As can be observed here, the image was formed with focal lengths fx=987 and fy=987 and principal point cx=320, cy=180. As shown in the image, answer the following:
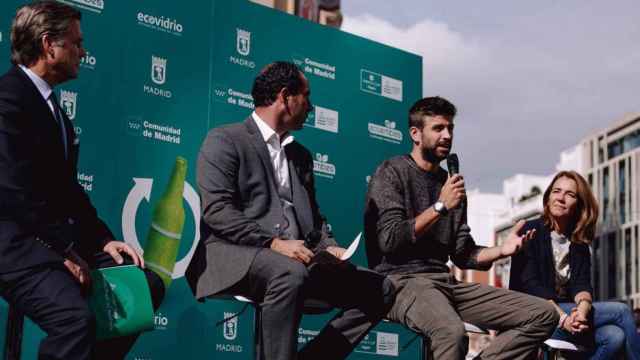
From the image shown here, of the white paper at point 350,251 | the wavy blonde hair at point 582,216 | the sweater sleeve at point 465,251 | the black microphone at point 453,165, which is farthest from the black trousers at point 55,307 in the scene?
the wavy blonde hair at point 582,216

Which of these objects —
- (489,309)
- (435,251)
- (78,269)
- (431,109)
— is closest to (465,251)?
(435,251)

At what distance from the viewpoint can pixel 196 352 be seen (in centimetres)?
637

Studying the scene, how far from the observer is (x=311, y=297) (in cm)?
439

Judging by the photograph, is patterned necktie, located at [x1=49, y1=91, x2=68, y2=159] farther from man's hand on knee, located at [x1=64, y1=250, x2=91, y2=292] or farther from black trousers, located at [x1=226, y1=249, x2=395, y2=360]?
black trousers, located at [x1=226, y1=249, x2=395, y2=360]

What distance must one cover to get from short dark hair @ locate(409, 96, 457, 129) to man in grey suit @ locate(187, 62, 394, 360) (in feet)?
2.38

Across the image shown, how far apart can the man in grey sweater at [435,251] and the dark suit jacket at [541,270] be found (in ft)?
1.01

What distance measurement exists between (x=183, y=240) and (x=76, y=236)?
2.46 metres

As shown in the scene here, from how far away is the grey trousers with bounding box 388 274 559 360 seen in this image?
A: 15.7 feet

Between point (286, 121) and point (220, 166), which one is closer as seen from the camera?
point (220, 166)

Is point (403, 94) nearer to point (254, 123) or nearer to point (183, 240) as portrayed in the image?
point (183, 240)

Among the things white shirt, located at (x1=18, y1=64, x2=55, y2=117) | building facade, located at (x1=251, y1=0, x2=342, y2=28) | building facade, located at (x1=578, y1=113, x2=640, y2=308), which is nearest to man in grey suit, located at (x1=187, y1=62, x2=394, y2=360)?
white shirt, located at (x1=18, y1=64, x2=55, y2=117)

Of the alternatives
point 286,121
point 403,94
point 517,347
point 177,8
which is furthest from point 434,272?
point 403,94

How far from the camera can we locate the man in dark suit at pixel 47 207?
345 cm

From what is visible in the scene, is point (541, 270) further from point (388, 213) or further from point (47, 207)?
point (47, 207)
